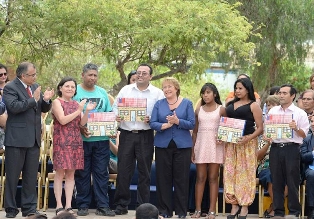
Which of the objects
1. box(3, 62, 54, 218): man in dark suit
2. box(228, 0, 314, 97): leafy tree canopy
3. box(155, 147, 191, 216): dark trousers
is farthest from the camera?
box(228, 0, 314, 97): leafy tree canopy

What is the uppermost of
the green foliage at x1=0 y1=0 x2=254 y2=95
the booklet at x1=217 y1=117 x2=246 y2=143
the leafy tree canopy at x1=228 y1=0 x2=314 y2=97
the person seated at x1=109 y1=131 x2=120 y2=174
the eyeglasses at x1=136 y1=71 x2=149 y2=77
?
the leafy tree canopy at x1=228 y1=0 x2=314 y2=97

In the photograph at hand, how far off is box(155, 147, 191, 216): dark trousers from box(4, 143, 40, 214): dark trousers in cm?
170

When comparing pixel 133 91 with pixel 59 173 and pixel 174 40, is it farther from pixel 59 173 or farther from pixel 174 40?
pixel 174 40

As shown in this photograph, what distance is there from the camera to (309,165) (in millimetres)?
11344

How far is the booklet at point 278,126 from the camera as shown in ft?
35.4

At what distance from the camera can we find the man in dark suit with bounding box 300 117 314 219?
11.1 metres

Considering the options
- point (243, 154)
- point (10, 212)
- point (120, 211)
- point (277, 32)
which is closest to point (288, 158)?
point (243, 154)

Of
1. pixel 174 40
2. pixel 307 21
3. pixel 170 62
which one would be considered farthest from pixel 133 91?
pixel 307 21

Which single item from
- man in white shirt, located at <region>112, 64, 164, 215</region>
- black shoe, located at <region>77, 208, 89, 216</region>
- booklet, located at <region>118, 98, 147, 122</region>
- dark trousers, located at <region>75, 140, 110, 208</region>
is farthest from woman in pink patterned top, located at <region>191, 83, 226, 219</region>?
black shoe, located at <region>77, 208, 89, 216</region>

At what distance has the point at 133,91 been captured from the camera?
1132cm

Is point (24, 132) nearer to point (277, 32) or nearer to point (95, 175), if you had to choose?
point (95, 175)

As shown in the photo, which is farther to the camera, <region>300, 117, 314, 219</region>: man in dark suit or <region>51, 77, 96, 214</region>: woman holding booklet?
<region>300, 117, 314, 219</region>: man in dark suit

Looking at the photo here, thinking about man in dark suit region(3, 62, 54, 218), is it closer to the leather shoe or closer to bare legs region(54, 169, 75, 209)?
bare legs region(54, 169, 75, 209)

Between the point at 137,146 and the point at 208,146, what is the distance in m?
0.97
